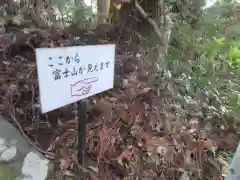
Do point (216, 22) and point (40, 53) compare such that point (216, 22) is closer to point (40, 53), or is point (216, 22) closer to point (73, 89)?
point (73, 89)

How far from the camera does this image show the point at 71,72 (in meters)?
1.13

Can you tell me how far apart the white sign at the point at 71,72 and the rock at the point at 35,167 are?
471 millimetres

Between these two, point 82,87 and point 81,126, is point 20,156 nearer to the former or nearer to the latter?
point 81,126

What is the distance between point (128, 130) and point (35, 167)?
0.63 m

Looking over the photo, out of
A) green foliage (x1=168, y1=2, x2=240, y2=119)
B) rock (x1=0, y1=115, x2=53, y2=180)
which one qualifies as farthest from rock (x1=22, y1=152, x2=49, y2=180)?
green foliage (x1=168, y1=2, x2=240, y2=119)

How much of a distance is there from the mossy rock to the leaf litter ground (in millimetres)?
217

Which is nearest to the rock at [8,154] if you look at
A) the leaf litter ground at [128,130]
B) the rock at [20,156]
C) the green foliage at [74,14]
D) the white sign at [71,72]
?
the rock at [20,156]

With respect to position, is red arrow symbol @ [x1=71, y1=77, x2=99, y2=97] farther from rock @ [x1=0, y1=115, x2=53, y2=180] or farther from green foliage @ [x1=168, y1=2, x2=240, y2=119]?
green foliage @ [x1=168, y1=2, x2=240, y2=119]

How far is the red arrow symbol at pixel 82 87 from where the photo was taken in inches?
46.2

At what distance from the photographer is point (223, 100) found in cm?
196

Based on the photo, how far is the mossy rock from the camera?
129 centimetres

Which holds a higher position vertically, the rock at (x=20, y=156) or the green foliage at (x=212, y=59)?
the green foliage at (x=212, y=59)

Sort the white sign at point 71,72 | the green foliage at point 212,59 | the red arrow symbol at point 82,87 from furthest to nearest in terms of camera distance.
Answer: the green foliage at point 212,59 → the red arrow symbol at point 82,87 → the white sign at point 71,72

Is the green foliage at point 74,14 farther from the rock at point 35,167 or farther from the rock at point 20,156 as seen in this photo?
the rock at point 35,167
